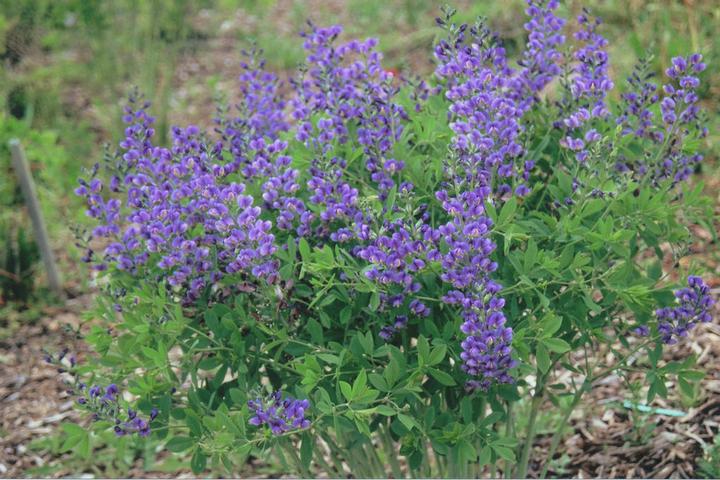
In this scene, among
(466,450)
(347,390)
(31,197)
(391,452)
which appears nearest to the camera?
(347,390)

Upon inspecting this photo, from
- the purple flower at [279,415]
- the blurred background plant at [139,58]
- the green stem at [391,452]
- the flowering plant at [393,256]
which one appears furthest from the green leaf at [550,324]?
the blurred background plant at [139,58]

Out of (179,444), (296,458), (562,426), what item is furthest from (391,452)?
(179,444)

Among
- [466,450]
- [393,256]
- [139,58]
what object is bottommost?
[466,450]

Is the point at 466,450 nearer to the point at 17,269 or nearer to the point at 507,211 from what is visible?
the point at 507,211

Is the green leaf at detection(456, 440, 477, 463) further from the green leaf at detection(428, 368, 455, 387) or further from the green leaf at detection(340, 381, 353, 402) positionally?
the green leaf at detection(340, 381, 353, 402)

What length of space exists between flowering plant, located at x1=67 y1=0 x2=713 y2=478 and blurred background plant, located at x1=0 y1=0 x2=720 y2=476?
1455 millimetres

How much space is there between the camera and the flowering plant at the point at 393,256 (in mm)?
2111

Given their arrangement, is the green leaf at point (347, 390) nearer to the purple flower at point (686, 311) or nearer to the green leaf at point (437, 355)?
the green leaf at point (437, 355)

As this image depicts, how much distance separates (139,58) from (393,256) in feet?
18.1

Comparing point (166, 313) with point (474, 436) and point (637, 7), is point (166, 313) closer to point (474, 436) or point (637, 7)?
point (474, 436)

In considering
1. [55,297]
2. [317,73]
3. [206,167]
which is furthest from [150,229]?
[55,297]

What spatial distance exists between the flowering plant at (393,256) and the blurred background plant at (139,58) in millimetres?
1455

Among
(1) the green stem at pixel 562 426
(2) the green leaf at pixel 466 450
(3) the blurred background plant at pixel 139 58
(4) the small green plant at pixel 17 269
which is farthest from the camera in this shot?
(3) the blurred background plant at pixel 139 58

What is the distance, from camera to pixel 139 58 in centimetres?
711
